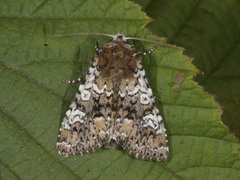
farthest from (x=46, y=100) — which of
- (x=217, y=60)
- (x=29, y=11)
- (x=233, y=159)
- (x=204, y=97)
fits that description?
(x=217, y=60)

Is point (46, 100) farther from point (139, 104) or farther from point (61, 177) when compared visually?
point (139, 104)

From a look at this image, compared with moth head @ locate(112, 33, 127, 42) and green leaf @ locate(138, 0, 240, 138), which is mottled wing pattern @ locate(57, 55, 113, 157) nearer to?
moth head @ locate(112, 33, 127, 42)

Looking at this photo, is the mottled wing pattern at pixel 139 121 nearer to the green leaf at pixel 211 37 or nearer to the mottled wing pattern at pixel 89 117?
the mottled wing pattern at pixel 89 117

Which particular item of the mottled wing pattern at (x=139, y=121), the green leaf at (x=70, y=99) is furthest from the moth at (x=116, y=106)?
the green leaf at (x=70, y=99)

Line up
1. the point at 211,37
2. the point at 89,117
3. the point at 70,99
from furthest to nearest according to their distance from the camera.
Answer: the point at 211,37 < the point at 89,117 < the point at 70,99

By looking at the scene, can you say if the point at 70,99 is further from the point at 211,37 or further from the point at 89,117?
the point at 211,37

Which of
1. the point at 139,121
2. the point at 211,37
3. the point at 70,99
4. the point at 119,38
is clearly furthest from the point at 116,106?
the point at 211,37

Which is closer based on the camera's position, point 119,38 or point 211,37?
point 119,38
